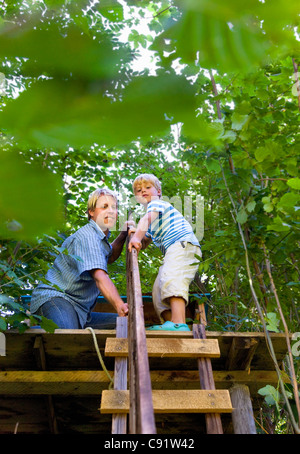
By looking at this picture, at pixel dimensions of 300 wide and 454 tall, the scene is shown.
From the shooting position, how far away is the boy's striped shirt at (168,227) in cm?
257

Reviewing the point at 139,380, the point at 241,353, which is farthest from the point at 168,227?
the point at 139,380

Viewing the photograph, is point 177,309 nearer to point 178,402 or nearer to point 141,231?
point 141,231

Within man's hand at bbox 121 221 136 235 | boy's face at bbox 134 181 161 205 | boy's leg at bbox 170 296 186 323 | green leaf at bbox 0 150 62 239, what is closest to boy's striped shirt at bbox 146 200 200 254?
man's hand at bbox 121 221 136 235

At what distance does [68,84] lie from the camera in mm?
183

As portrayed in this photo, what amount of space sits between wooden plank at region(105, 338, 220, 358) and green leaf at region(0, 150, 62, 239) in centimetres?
168

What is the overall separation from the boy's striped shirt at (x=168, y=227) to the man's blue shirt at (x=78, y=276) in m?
0.42

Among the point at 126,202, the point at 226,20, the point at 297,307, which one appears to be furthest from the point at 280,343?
the point at 126,202

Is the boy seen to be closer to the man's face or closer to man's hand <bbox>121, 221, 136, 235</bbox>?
man's hand <bbox>121, 221, 136, 235</bbox>

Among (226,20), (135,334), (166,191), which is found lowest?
(226,20)

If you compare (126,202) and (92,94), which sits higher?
(126,202)

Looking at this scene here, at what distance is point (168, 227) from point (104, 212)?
456mm

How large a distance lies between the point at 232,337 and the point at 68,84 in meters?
2.00

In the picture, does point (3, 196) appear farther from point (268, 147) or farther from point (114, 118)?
point (268, 147)

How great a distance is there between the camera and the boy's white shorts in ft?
7.69
